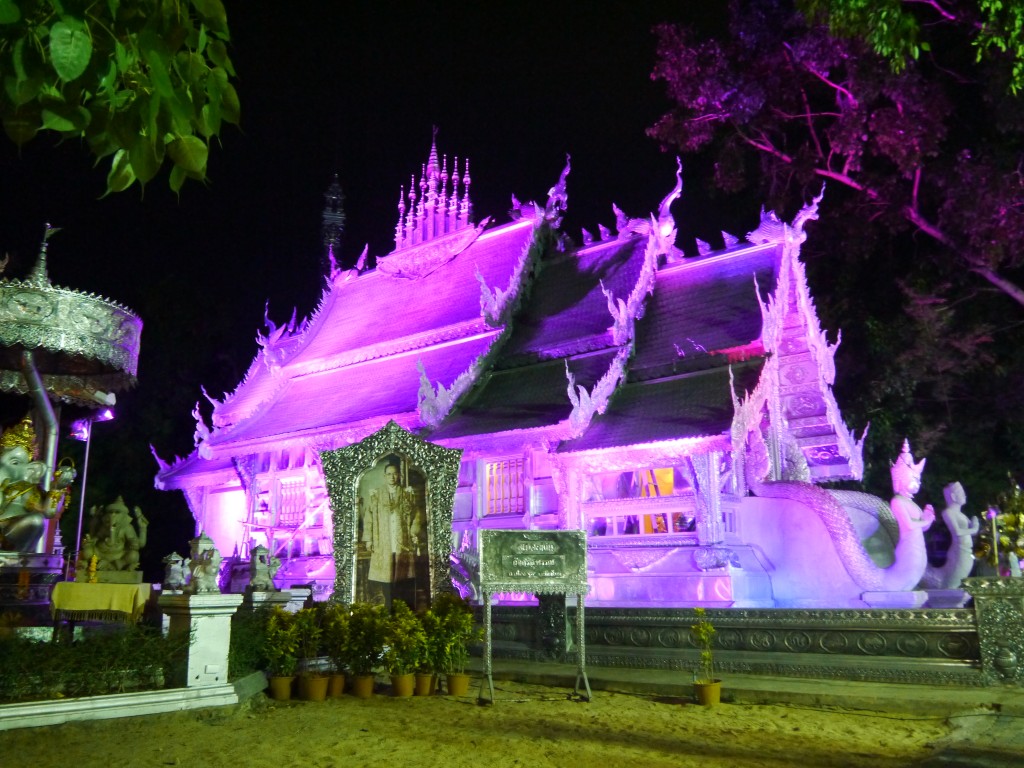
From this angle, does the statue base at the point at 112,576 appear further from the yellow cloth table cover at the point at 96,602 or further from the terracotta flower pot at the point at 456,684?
the terracotta flower pot at the point at 456,684

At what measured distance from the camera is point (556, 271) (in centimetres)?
2134

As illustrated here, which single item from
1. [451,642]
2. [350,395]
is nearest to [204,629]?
[451,642]

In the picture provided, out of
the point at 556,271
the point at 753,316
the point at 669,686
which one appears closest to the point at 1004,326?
the point at 753,316

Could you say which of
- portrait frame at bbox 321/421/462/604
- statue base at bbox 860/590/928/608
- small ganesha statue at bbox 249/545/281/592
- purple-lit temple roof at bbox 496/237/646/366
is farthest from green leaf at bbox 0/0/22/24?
purple-lit temple roof at bbox 496/237/646/366

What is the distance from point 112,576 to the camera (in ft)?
37.9

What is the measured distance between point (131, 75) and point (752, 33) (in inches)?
853

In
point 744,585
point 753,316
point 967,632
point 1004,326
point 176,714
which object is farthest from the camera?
point 1004,326

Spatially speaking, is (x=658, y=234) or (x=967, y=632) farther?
(x=658, y=234)

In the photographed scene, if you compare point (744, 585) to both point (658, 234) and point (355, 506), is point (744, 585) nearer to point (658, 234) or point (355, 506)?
point (355, 506)

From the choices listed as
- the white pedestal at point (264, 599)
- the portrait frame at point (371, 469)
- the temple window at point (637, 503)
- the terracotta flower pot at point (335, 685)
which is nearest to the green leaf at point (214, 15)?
the terracotta flower pot at point (335, 685)

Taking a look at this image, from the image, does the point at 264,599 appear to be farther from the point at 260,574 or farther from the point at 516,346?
the point at 516,346

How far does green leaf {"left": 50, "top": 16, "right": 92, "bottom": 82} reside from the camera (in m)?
2.74

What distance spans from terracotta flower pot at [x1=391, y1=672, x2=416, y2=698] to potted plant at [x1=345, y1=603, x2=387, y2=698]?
239mm

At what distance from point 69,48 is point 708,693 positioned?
771 centimetres
